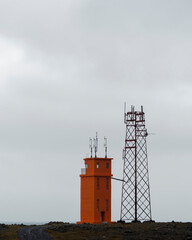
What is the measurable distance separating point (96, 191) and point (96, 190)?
146 mm

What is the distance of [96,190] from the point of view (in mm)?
70312

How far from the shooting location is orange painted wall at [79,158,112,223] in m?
70.1

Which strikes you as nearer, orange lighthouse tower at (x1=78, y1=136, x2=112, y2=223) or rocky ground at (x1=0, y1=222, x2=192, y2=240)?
rocky ground at (x1=0, y1=222, x2=192, y2=240)

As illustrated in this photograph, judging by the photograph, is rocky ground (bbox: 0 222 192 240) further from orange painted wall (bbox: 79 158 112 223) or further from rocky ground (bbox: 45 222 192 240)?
orange painted wall (bbox: 79 158 112 223)

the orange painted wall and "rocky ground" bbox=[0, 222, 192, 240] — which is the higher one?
the orange painted wall

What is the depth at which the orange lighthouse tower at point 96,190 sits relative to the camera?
230ft

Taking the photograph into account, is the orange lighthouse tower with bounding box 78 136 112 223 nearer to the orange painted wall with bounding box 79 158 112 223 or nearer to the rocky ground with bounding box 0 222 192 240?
the orange painted wall with bounding box 79 158 112 223

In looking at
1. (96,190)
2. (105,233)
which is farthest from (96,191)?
Answer: (105,233)

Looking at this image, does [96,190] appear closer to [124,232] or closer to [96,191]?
[96,191]

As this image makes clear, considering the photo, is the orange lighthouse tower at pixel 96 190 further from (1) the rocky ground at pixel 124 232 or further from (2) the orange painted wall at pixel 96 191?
(1) the rocky ground at pixel 124 232

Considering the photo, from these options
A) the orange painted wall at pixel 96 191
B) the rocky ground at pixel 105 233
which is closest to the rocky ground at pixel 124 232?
the rocky ground at pixel 105 233

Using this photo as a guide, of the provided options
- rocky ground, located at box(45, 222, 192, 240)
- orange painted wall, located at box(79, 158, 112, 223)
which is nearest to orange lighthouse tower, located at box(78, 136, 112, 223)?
orange painted wall, located at box(79, 158, 112, 223)

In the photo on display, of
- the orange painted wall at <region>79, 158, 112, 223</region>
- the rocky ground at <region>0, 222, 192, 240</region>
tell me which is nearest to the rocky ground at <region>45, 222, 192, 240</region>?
the rocky ground at <region>0, 222, 192, 240</region>

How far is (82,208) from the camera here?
71.5 metres
